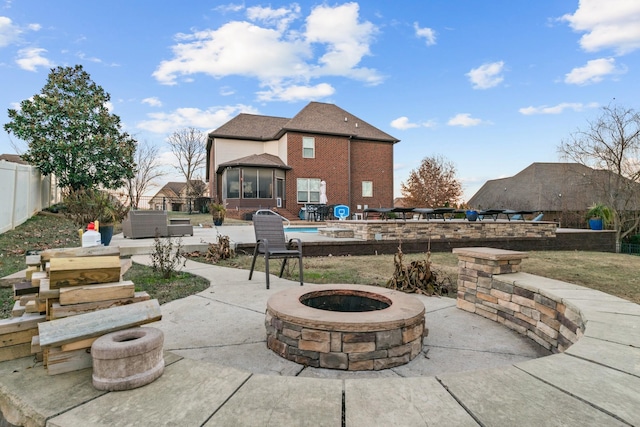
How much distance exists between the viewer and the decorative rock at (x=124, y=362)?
4.72 ft

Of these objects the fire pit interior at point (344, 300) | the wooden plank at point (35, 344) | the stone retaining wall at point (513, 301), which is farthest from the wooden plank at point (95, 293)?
the stone retaining wall at point (513, 301)

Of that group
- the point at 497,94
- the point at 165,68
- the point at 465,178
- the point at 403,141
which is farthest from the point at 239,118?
the point at 465,178

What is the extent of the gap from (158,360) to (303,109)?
23223 mm

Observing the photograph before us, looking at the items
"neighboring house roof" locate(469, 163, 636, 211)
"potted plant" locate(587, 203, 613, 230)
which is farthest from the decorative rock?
"neighboring house roof" locate(469, 163, 636, 211)

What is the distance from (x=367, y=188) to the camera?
2333 centimetres

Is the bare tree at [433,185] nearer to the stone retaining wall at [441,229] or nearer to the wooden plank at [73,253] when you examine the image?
the stone retaining wall at [441,229]

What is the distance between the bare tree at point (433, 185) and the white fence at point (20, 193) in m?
27.8

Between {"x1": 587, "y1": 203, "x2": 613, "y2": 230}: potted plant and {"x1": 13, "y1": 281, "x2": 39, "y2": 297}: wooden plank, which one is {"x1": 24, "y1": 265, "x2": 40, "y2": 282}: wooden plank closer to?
{"x1": 13, "y1": 281, "x2": 39, "y2": 297}: wooden plank

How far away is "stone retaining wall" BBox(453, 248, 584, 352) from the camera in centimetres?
282

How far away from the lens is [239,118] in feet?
78.5

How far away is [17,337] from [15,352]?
10 centimetres

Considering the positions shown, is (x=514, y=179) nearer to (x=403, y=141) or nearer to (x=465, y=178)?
(x=465, y=178)

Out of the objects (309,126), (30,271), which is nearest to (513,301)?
(30,271)

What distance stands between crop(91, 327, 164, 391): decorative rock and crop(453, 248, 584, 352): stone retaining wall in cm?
296
